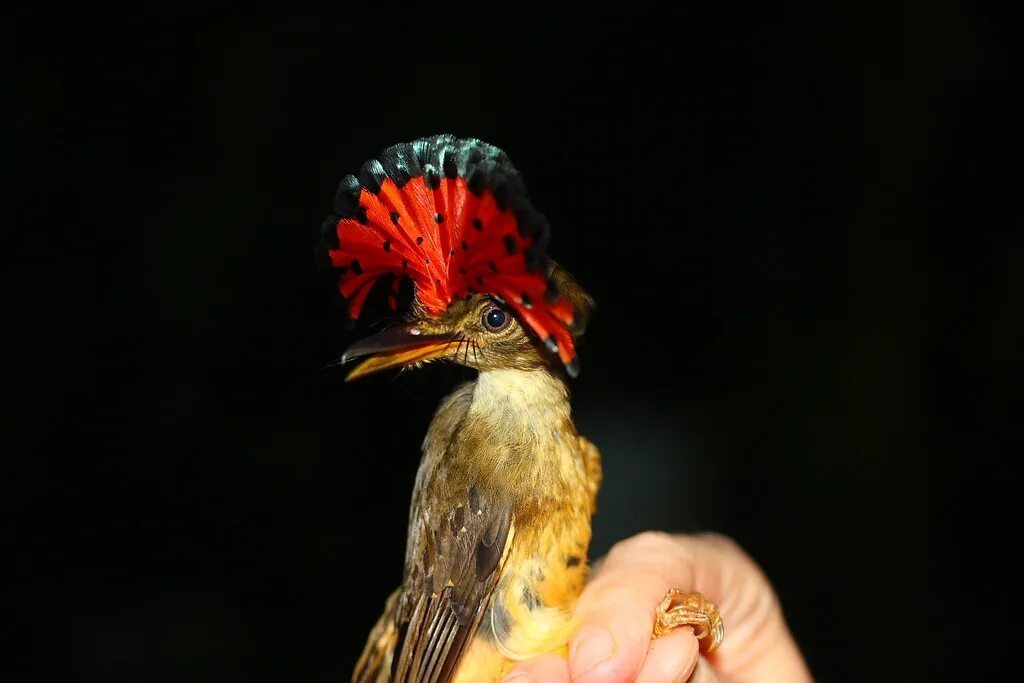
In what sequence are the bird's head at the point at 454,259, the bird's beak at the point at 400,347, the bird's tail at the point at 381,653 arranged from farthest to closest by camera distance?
the bird's tail at the point at 381,653, the bird's beak at the point at 400,347, the bird's head at the point at 454,259

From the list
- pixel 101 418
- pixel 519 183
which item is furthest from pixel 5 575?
pixel 519 183

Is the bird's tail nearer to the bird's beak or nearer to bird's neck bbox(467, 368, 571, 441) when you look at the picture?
bird's neck bbox(467, 368, 571, 441)

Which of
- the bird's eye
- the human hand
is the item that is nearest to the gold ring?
the human hand

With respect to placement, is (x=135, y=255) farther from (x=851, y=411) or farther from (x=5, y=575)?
(x=851, y=411)

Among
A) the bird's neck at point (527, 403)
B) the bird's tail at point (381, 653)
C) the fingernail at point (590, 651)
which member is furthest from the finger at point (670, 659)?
the bird's tail at point (381, 653)

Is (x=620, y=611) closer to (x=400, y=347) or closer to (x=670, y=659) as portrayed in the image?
(x=670, y=659)

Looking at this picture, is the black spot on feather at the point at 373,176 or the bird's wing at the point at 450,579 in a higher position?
the black spot on feather at the point at 373,176

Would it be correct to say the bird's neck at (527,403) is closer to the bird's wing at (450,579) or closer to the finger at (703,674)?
the bird's wing at (450,579)

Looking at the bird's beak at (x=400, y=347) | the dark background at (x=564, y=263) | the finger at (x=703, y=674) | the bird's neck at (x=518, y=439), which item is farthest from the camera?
the dark background at (x=564, y=263)
